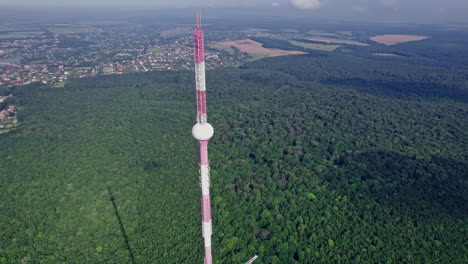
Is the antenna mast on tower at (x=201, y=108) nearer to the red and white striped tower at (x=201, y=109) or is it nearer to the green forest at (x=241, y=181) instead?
the red and white striped tower at (x=201, y=109)

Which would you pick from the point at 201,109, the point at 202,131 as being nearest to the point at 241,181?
the point at 202,131

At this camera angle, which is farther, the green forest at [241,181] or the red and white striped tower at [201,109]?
the green forest at [241,181]

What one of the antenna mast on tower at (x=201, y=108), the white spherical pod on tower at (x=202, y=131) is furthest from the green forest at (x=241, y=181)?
the white spherical pod on tower at (x=202, y=131)

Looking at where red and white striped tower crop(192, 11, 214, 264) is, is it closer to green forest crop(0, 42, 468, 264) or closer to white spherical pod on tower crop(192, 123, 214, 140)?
white spherical pod on tower crop(192, 123, 214, 140)

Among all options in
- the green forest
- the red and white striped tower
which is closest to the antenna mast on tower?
the red and white striped tower

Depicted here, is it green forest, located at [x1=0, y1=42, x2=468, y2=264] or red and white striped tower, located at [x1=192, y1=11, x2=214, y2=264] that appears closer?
red and white striped tower, located at [x1=192, y1=11, x2=214, y2=264]

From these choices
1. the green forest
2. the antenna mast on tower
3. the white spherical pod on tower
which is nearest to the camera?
the antenna mast on tower

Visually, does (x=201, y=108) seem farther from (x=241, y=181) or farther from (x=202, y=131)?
(x=241, y=181)

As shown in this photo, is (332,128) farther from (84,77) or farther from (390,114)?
(84,77)
